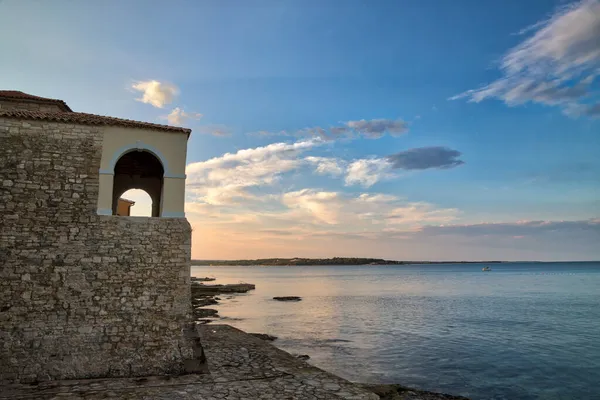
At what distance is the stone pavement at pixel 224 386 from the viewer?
8.93 m

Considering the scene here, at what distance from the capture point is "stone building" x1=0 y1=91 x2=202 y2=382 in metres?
9.79

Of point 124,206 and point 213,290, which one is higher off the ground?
point 124,206

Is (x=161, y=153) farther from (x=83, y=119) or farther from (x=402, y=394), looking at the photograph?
(x=402, y=394)

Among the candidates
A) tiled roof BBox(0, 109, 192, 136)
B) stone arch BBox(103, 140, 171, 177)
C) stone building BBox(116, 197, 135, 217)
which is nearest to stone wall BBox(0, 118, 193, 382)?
tiled roof BBox(0, 109, 192, 136)

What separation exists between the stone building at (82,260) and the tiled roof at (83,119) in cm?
3

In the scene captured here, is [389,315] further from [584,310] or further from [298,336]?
[584,310]

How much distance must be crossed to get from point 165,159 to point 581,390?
1817 cm

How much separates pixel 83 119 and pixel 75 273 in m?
Result: 4.43

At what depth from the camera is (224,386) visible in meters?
9.99

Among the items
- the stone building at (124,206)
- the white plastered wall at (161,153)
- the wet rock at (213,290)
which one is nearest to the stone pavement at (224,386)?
the white plastered wall at (161,153)

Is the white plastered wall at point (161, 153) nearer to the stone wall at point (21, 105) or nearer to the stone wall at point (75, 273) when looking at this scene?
the stone wall at point (75, 273)

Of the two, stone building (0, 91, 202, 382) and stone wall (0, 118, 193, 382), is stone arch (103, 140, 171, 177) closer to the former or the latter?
stone building (0, 91, 202, 382)

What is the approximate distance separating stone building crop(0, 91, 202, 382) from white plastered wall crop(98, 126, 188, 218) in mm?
32

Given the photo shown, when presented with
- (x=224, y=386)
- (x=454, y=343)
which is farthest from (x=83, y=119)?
(x=454, y=343)
